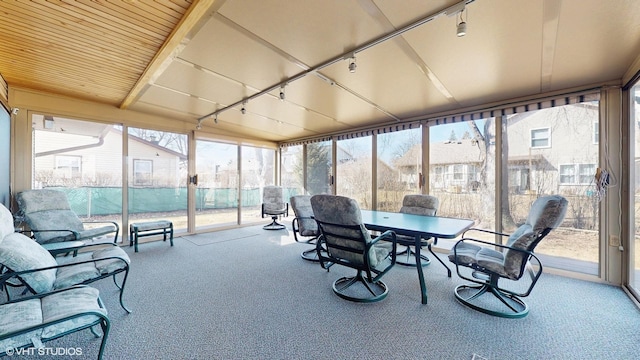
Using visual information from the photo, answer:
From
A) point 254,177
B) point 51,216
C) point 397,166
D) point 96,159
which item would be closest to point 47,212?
point 51,216

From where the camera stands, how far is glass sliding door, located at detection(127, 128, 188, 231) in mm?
4527

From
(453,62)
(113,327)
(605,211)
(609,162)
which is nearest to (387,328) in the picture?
(113,327)

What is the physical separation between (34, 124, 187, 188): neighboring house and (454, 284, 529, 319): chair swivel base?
5.43 metres

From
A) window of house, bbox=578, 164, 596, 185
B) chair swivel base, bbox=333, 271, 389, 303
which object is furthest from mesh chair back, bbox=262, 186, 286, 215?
window of house, bbox=578, 164, 596, 185

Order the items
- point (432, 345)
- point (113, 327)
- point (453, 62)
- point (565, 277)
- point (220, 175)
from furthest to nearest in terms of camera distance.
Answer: point (220, 175) → point (565, 277) → point (453, 62) → point (113, 327) → point (432, 345)

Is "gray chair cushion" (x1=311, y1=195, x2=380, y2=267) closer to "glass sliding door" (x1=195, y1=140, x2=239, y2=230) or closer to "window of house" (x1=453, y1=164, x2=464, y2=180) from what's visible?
"window of house" (x1=453, y1=164, x2=464, y2=180)

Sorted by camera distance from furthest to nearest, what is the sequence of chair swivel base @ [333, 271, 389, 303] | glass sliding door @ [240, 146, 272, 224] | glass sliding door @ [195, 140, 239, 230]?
glass sliding door @ [240, 146, 272, 224]
glass sliding door @ [195, 140, 239, 230]
chair swivel base @ [333, 271, 389, 303]

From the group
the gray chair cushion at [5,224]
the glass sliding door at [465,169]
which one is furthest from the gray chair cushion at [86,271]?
the glass sliding door at [465,169]

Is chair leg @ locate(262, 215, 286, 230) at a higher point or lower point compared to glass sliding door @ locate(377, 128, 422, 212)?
lower

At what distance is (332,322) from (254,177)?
5.17 m

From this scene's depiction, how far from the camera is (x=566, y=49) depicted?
212 centimetres

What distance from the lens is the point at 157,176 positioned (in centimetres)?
484

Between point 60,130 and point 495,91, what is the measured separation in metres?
6.54

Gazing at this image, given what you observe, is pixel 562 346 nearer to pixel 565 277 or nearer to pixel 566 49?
pixel 565 277
